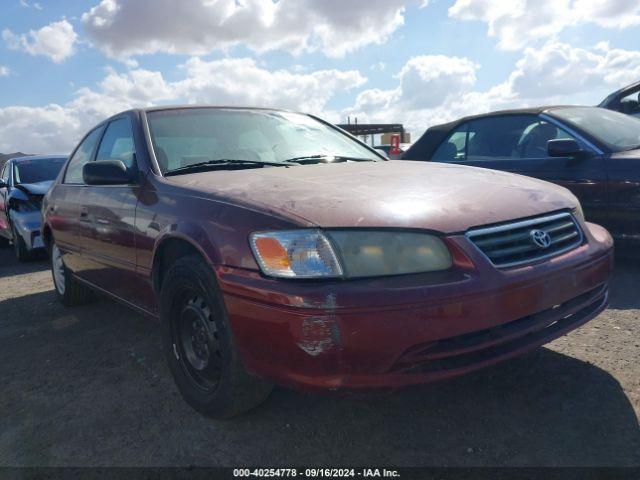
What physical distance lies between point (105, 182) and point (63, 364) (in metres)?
1.19

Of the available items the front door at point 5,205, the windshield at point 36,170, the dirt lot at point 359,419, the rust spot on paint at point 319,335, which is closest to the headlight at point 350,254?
the rust spot on paint at point 319,335

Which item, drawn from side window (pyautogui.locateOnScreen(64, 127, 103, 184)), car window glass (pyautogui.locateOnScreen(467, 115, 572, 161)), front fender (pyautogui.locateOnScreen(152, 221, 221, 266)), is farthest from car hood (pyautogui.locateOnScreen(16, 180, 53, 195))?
car window glass (pyautogui.locateOnScreen(467, 115, 572, 161))

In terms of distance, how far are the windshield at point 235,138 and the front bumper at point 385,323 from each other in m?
1.11

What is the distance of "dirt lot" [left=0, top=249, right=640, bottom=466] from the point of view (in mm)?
1996

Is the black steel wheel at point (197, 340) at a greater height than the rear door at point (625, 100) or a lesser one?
lesser

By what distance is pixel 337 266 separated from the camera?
6.02 ft

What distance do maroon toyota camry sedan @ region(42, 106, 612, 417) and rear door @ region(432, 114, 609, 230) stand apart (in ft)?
5.81

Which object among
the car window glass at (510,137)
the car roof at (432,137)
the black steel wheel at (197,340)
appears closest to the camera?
the black steel wheel at (197,340)

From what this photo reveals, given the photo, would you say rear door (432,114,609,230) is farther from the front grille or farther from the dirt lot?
the front grille

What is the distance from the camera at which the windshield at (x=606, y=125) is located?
14.2ft

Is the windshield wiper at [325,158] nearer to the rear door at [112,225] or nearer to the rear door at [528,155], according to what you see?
the rear door at [112,225]

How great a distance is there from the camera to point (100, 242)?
3.26 m

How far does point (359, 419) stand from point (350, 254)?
0.83 metres

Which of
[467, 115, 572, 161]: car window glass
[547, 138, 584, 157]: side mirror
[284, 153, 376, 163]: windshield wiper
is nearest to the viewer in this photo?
[284, 153, 376, 163]: windshield wiper
